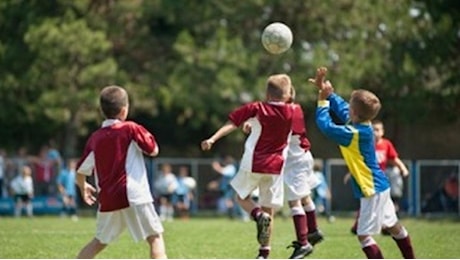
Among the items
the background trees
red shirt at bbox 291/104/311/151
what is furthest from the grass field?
the background trees

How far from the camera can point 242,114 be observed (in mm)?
12211

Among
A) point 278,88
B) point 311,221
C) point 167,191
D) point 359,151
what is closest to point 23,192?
point 167,191

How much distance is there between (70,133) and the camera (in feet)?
134

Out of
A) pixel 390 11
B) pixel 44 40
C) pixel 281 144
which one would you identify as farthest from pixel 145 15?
pixel 281 144

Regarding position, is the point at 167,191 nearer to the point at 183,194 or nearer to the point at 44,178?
the point at 183,194

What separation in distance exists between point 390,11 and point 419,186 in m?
7.77

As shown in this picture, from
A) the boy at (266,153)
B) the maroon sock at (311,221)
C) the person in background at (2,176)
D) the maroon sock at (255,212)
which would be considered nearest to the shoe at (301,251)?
the boy at (266,153)

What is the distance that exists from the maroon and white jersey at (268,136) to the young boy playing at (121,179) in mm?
2396

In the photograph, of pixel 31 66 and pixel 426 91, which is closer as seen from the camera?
pixel 426 91

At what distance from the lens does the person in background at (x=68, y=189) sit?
32.0 m

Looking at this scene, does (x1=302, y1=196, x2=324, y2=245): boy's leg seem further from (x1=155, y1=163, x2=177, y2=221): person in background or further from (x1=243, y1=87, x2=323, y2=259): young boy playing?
(x1=155, y1=163, x2=177, y2=221): person in background

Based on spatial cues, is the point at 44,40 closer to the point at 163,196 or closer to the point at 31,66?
the point at 31,66

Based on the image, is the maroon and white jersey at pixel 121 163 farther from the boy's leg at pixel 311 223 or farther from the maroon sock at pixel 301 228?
the boy's leg at pixel 311 223

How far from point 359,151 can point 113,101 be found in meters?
2.45
